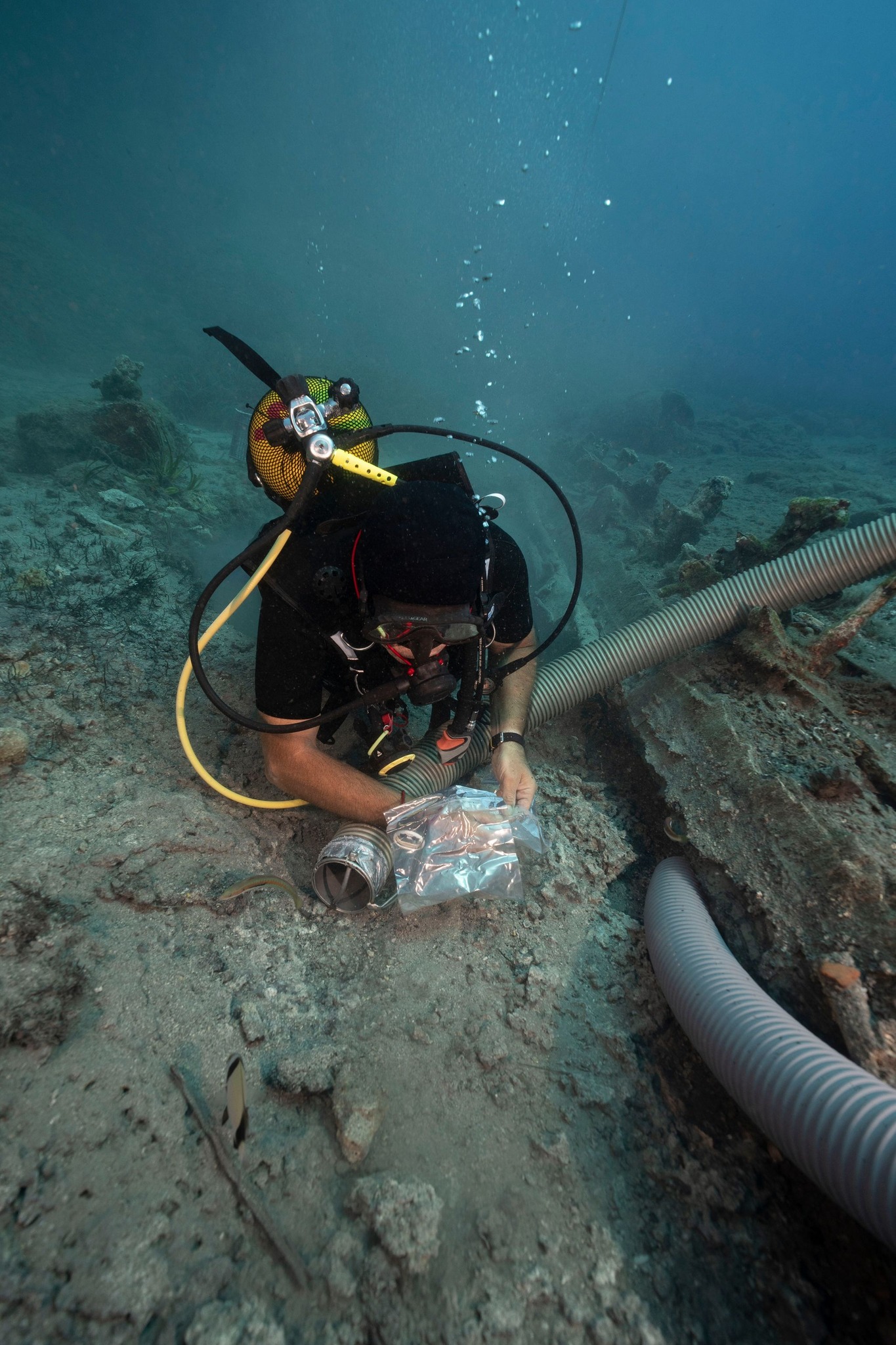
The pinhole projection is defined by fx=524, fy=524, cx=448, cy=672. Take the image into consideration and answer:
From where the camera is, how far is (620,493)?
33.8 ft

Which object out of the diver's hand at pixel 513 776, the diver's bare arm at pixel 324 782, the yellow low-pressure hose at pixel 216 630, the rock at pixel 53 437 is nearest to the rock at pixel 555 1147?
the diver's hand at pixel 513 776

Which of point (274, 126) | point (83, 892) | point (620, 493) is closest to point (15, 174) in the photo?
point (274, 126)

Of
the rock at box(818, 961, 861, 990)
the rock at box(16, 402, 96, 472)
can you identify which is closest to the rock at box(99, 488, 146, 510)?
the rock at box(16, 402, 96, 472)

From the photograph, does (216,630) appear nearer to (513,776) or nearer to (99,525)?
(513,776)

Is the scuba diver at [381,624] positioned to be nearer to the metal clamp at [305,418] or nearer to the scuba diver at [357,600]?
the scuba diver at [357,600]

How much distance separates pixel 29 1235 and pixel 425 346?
38890 mm

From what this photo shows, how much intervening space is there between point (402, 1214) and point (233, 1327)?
0.44 metres

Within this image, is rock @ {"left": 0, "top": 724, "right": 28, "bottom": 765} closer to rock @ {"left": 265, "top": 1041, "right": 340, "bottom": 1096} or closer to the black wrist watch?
rock @ {"left": 265, "top": 1041, "right": 340, "bottom": 1096}

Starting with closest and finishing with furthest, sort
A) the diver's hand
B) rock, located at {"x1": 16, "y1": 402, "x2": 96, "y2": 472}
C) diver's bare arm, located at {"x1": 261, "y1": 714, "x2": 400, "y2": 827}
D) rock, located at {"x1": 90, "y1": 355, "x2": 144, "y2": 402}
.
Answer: diver's bare arm, located at {"x1": 261, "y1": 714, "x2": 400, "y2": 827} → the diver's hand → rock, located at {"x1": 16, "y1": 402, "x2": 96, "y2": 472} → rock, located at {"x1": 90, "y1": 355, "x2": 144, "y2": 402}

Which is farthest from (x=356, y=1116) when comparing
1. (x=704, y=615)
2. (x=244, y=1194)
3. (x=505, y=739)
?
(x=704, y=615)

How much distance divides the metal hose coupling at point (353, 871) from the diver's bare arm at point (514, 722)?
0.72 m

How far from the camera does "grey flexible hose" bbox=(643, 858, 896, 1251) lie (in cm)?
132

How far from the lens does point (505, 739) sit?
3014 mm

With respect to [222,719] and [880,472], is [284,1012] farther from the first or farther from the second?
[880,472]
